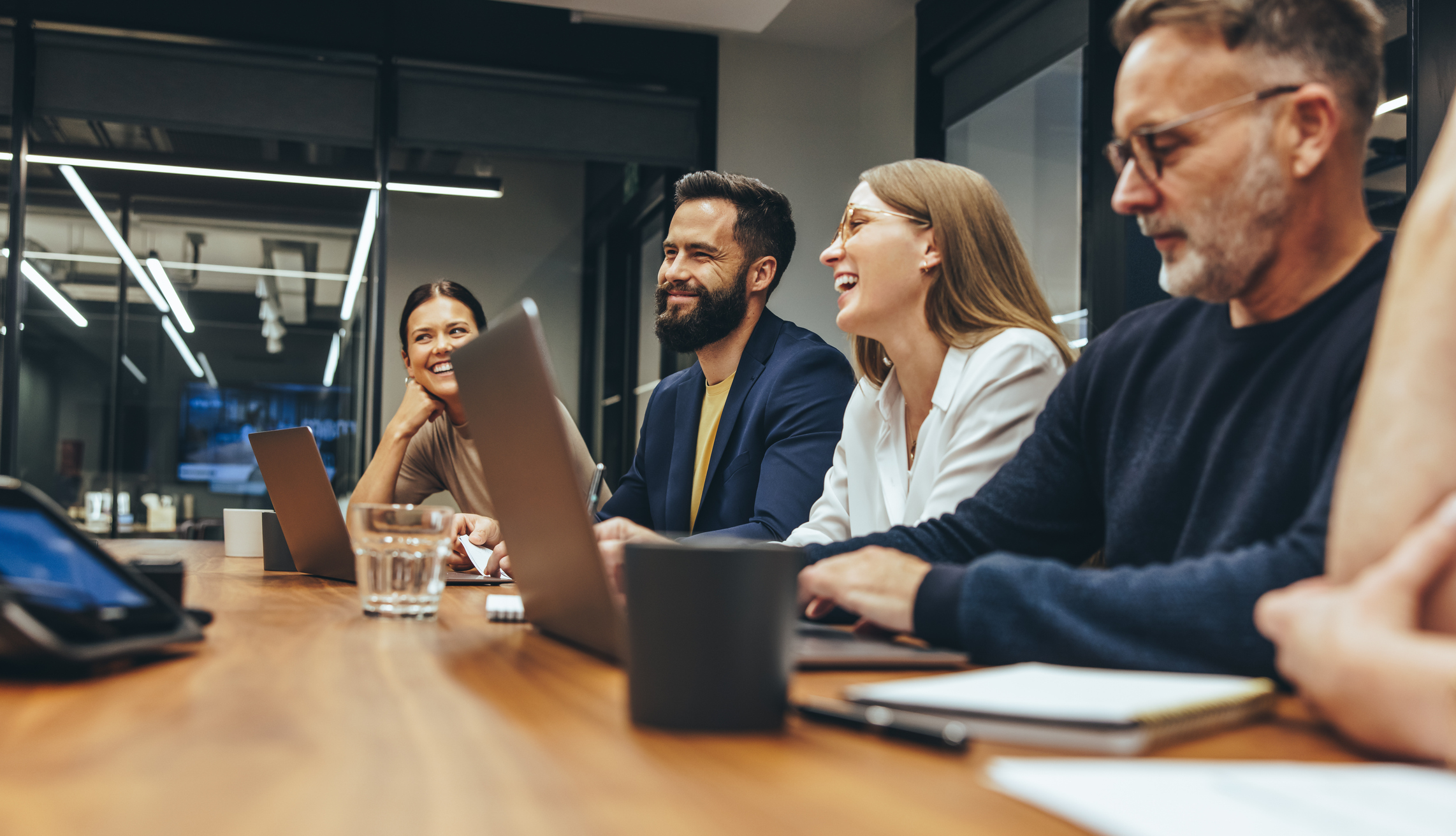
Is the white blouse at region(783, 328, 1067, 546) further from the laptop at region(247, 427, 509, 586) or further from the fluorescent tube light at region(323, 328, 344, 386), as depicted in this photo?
the fluorescent tube light at region(323, 328, 344, 386)

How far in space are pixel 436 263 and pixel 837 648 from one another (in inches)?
165

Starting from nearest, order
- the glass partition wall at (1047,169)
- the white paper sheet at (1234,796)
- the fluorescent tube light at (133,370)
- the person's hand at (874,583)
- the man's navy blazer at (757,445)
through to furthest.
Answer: the white paper sheet at (1234,796) < the person's hand at (874,583) < the man's navy blazer at (757,445) < the glass partition wall at (1047,169) < the fluorescent tube light at (133,370)

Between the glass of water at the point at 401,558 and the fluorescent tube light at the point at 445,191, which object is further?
the fluorescent tube light at the point at 445,191

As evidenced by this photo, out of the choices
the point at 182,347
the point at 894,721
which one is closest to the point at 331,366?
the point at 182,347

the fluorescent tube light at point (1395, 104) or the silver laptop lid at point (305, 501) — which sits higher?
the fluorescent tube light at point (1395, 104)

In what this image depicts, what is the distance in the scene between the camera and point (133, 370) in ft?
14.4

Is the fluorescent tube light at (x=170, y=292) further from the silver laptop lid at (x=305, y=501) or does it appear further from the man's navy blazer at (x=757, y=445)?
the silver laptop lid at (x=305, y=501)

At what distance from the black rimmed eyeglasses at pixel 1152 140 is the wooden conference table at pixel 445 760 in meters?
0.69

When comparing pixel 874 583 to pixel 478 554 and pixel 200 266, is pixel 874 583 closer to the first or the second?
pixel 478 554

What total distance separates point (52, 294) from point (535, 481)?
4.30 metres

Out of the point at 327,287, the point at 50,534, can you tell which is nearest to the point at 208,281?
the point at 327,287

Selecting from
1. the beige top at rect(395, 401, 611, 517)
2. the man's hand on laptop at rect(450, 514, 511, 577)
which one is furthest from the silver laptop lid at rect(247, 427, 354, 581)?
the beige top at rect(395, 401, 611, 517)

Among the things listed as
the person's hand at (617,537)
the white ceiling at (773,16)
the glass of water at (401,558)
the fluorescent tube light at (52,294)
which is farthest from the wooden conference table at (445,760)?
the fluorescent tube light at (52,294)

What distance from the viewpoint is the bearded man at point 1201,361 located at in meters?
0.92
